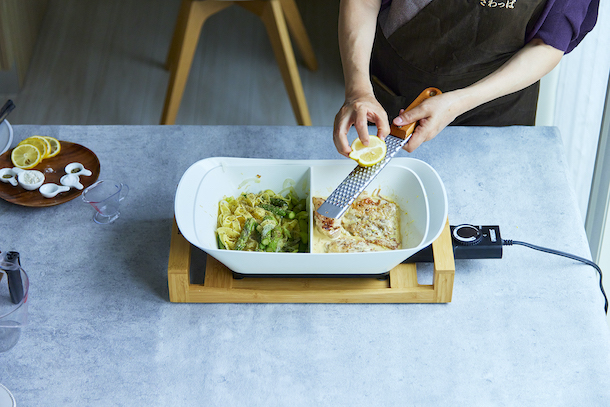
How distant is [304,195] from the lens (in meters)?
1.31

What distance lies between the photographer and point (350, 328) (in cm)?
116

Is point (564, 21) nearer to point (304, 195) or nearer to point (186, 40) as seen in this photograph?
point (304, 195)

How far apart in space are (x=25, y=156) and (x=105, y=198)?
28cm

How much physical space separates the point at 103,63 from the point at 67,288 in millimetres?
2387

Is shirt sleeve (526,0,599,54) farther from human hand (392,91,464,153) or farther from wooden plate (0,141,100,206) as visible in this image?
wooden plate (0,141,100,206)

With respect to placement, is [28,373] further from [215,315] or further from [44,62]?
[44,62]

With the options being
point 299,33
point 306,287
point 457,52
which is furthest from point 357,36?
point 299,33

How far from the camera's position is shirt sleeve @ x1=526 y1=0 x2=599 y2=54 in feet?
4.46

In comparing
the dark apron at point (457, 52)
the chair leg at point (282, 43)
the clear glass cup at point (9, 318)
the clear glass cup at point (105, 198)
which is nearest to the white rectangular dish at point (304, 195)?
the clear glass cup at point (105, 198)

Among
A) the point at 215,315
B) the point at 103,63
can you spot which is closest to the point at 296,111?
the point at 103,63

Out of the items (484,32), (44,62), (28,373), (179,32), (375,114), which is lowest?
(44,62)

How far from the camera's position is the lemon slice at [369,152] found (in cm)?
119

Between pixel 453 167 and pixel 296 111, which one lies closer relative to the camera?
pixel 453 167

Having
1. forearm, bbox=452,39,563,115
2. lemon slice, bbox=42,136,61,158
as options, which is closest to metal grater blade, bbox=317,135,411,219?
forearm, bbox=452,39,563,115
